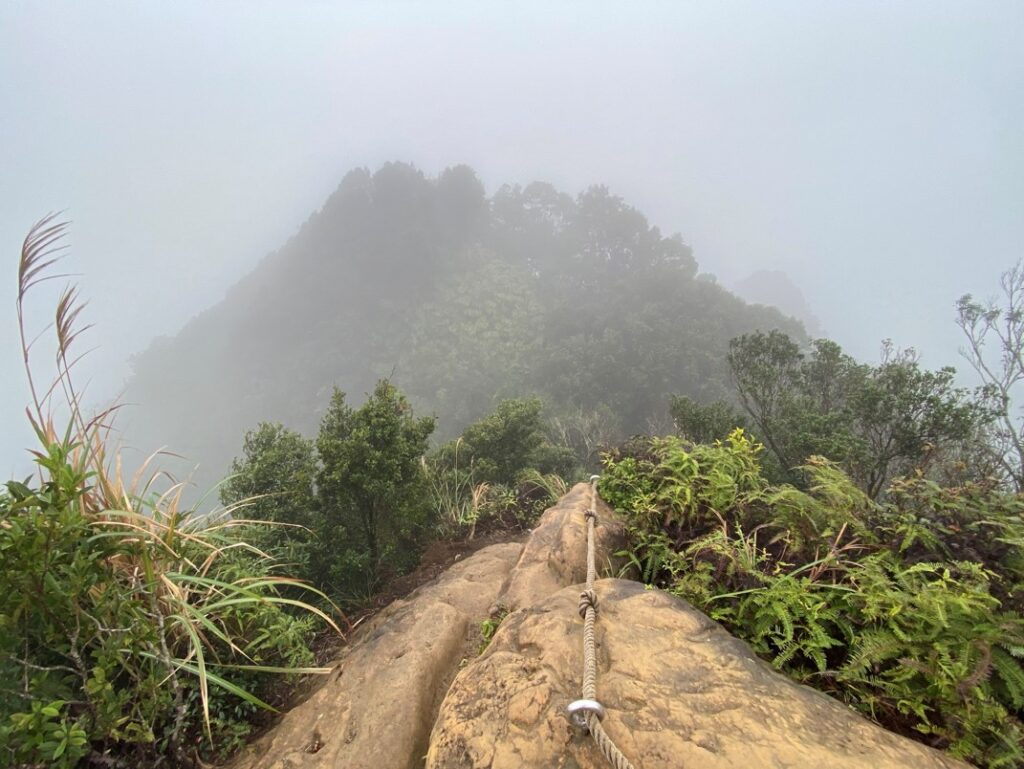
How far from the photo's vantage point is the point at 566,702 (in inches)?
66.7

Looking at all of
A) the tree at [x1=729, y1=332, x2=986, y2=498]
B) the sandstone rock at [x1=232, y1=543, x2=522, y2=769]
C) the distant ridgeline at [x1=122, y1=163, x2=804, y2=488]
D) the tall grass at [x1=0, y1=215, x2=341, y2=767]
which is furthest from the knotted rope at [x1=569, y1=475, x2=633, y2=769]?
the distant ridgeline at [x1=122, y1=163, x2=804, y2=488]

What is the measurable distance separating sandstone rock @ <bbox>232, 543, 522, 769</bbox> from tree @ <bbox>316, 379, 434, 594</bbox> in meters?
2.17

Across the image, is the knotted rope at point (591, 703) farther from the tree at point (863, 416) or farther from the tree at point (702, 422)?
the tree at point (702, 422)

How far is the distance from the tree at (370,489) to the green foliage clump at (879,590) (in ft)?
11.6

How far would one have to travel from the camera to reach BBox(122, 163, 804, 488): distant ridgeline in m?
33.2

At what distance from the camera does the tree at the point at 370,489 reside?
5.50 m

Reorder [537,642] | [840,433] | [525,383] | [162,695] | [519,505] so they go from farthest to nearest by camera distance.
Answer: [525,383], [840,433], [519,505], [537,642], [162,695]

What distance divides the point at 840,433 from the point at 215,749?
1066cm

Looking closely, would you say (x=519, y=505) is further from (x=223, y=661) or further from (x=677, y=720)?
(x=677, y=720)

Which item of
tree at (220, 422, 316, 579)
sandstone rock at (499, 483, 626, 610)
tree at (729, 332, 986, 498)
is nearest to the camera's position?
Result: sandstone rock at (499, 483, 626, 610)

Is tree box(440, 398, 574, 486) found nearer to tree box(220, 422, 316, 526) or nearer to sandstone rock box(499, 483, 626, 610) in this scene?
tree box(220, 422, 316, 526)

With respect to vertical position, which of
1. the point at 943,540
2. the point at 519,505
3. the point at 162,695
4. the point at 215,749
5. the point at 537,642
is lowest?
the point at 519,505

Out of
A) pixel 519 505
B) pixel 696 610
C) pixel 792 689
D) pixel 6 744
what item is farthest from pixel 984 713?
pixel 519 505

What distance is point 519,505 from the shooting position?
6934 mm
